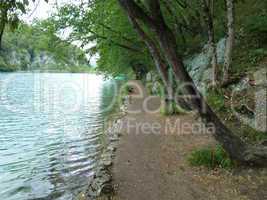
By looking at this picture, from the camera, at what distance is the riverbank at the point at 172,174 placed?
5.29m

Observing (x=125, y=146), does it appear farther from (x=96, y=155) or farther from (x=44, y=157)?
(x=44, y=157)

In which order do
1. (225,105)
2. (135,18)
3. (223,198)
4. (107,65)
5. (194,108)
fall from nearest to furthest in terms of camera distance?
(223,198)
(135,18)
(194,108)
(225,105)
(107,65)

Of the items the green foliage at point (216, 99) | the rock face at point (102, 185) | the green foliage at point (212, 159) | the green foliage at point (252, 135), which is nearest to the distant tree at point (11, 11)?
the rock face at point (102, 185)

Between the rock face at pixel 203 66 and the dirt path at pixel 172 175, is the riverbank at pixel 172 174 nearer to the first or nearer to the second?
the dirt path at pixel 172 175

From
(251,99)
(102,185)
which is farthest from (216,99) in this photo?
(102,185)

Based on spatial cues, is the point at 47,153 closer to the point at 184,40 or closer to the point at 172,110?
the point at 172,110

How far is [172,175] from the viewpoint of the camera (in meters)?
6.17

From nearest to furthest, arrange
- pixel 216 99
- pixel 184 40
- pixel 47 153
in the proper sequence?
pixel 47 153 < pixel 216 99 < pixel 184 40

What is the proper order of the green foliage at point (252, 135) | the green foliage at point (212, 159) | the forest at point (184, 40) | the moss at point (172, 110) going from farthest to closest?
the moss at point (172, 110) < the green foliage at point (252, 135) < the green foliage at point (212, 159) < the forest at point (184, 40)

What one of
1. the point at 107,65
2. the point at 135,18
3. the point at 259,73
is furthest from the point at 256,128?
the point at 107,65

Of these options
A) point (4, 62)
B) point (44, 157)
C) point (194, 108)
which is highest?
point (4, 62)

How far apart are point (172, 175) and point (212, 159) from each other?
3.04ft

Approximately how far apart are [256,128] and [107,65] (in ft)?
67.1

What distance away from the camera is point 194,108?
584 cm
